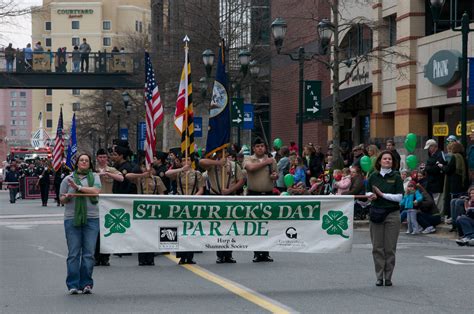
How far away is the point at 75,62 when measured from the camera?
59125mm

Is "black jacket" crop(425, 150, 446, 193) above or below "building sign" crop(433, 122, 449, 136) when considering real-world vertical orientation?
below

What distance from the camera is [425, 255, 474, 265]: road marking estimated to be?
16.3 meters

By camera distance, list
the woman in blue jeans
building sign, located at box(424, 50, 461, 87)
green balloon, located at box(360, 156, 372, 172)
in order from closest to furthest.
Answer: the woman in blue jeans, green balloon, located at box(360, 156, 372, 172), building sign, located at box(424, 50, 461, 87)

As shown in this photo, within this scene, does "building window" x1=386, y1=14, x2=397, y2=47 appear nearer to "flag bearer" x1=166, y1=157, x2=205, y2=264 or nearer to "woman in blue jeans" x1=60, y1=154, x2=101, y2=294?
"flag bearer" x1=166, y1=157, x2=205, y2=264

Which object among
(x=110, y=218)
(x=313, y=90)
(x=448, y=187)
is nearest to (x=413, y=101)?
(x=313, y=90)

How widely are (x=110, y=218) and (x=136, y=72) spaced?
148ft

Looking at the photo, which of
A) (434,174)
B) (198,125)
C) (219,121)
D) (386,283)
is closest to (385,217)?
(386,283)

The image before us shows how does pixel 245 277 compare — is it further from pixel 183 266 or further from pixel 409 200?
pixel 409 200

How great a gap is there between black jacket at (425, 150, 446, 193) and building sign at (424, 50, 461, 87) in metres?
7.97

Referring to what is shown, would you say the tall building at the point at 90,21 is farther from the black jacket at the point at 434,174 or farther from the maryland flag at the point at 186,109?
the maryland flag at the point at 186,109

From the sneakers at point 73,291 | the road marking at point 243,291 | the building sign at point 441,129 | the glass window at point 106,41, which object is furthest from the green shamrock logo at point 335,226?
the glass window at point 106,41

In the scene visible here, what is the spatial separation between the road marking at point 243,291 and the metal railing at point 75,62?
43.2 meters

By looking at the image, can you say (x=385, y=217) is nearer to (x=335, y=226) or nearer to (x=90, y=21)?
(x=335, y=226)

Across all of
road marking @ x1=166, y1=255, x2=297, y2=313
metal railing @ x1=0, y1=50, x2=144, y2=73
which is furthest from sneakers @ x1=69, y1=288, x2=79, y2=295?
metal railing @ x1=0, y1=50, x2=144, y2=73
